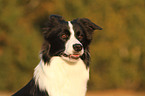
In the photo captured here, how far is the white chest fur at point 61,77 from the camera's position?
654 cm

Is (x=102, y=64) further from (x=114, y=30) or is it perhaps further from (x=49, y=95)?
(x=49, y=95)

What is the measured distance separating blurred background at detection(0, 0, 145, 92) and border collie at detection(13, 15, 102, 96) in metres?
15.0

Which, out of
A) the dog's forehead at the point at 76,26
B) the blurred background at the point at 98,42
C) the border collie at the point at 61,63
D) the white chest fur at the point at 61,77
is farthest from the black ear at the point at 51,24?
the blurred background at the point at 98,42

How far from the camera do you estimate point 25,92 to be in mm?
6730

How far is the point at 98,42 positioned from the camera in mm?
23688

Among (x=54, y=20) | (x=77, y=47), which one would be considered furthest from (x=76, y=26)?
(x=77, y=47)

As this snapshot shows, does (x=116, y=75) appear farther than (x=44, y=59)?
Yes

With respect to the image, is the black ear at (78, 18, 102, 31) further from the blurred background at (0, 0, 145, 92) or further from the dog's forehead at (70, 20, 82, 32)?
the blurred background at (0, 0, 145, 92)

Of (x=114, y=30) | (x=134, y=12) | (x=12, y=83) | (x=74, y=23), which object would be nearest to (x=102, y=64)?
(x=114, y=30)

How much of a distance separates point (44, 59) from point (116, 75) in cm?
1713

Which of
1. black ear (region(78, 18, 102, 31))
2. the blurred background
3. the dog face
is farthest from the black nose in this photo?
the blurred background

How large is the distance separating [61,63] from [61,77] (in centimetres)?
31

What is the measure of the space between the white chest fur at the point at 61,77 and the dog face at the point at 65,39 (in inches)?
7.0

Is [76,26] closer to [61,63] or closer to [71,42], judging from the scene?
[71,42]
